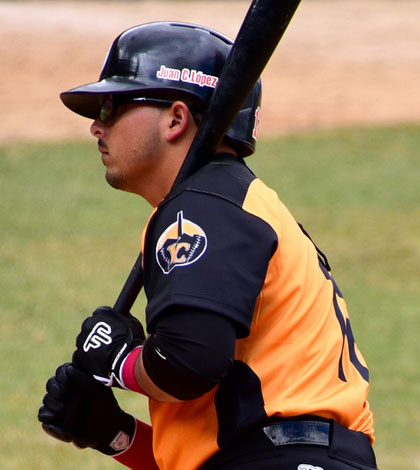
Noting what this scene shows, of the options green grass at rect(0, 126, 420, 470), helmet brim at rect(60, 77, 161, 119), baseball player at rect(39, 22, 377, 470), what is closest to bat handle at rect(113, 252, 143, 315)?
baseball player at rect(39, 22, 377, 470)

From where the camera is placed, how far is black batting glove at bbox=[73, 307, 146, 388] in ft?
9.80

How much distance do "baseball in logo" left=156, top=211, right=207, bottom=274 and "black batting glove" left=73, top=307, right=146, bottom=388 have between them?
0.32 meters

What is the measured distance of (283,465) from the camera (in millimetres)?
2855

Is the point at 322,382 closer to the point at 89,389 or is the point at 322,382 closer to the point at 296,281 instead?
the point at 296,281

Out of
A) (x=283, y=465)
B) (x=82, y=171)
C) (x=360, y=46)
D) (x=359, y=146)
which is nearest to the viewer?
(x=283, y=465)

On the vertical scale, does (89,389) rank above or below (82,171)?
below

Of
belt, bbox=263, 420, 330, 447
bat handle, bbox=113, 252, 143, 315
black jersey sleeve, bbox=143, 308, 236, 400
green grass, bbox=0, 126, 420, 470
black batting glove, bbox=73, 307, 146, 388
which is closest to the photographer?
black jersey sleeve, bbox=143, 308, 236, 400

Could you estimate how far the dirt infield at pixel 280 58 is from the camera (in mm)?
15453

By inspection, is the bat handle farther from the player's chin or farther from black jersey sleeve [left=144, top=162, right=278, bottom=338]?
black jersey sleeve [left=144, top=162, right=278, bottom=338]

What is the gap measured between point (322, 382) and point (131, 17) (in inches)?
728

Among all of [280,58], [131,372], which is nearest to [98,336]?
[131,372]

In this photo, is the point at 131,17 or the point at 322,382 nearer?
the point at 322,382

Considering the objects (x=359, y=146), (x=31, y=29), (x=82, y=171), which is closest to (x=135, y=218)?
(x=82, y=171)

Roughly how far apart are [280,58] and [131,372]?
16.1 m
